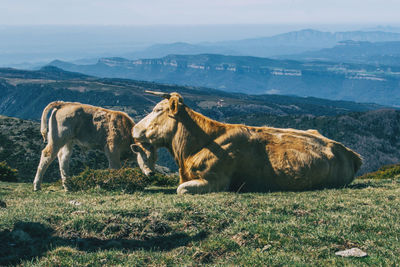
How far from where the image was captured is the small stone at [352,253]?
6.86 metres

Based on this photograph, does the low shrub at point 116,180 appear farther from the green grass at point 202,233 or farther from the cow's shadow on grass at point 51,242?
the cow's shadow on grass at point 51,242

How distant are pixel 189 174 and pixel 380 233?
5.76 m

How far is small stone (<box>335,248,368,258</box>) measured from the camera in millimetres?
6863

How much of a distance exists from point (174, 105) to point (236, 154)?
2.43m

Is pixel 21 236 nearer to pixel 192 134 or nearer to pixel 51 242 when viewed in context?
pixel 51 242

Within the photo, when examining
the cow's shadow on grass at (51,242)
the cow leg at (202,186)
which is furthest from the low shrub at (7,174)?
the cow's shadow on grass at (51,242)

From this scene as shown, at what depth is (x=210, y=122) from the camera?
1251 centimetres

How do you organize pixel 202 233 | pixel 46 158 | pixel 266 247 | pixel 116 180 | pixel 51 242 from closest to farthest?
1. pixel 266 247
2. pixel 51 242
3. pixel 202 233
4. pixel 116 180
5. pixel 46 158

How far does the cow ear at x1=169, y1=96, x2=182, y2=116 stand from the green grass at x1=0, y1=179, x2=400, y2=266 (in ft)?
10.9

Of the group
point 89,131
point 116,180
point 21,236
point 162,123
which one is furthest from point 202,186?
point 89,131

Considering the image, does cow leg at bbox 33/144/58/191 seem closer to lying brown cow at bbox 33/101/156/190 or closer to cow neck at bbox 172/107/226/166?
lying brown cow at bbox 33/101/156/190

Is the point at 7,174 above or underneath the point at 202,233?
underneath

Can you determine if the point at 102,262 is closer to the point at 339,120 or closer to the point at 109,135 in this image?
the point at 109,135

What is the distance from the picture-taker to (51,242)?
745 cm
